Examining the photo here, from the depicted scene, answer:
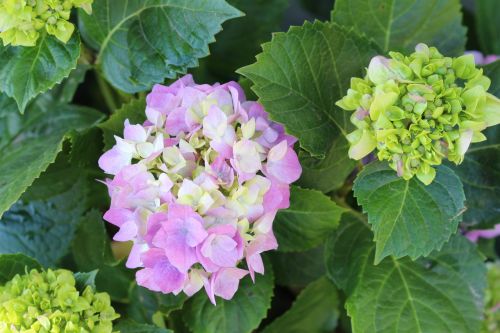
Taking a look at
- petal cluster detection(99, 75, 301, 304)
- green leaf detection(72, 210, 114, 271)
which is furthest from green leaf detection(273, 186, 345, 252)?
green leaf detection(72, 210, 114, 271)

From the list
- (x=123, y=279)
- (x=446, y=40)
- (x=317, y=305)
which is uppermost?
(x=446, y=40)

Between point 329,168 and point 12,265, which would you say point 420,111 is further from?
point 12,265

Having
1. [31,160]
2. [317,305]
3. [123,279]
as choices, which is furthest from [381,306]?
[31,160]

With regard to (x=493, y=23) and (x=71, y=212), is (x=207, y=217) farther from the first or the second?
(x=493, y=23)

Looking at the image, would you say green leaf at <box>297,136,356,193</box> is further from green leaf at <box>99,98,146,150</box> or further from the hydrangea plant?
green leaf at <box>99,98,146,150</box>

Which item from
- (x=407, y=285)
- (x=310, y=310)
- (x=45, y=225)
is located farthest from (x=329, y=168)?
(x=45, y=225)

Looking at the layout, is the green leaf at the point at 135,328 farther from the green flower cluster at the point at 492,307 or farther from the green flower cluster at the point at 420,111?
the green flower cluster at the point at 492,307

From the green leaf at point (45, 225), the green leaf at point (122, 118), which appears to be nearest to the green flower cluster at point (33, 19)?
the green leaf at point (122, 118)
